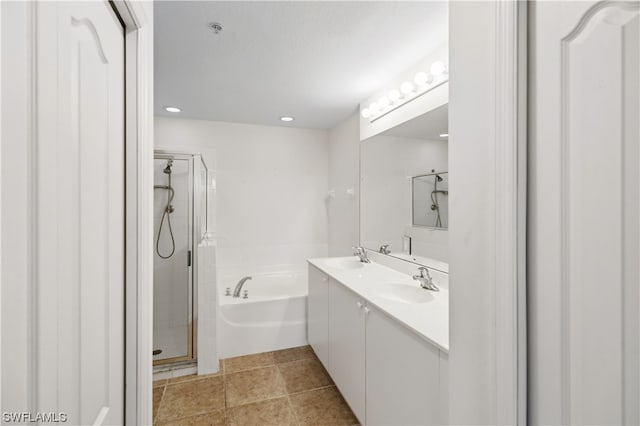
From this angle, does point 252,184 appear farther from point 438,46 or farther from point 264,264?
point 438,46

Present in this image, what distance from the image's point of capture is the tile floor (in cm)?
186

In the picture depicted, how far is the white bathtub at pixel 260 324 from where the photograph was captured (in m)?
2.64

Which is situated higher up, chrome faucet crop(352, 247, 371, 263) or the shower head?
the shower head

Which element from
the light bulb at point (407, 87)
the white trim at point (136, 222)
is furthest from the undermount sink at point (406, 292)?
the light bulb at point (407, 87)

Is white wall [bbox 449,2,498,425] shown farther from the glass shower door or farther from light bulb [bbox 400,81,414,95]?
the glass shower door

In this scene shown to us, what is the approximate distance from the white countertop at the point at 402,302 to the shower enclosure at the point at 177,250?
3.49 ft

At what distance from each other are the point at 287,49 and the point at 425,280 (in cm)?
174

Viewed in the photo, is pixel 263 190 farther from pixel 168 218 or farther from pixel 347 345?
pixel 347 345

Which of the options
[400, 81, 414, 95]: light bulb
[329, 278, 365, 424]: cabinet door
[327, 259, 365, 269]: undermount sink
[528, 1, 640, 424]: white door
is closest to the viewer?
[528, 1, 640, 424]: white door

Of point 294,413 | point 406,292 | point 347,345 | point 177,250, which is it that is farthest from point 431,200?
point 177,250

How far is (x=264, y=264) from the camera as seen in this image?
3.61m

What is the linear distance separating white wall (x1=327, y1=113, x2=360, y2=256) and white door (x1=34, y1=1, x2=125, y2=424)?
240 cm

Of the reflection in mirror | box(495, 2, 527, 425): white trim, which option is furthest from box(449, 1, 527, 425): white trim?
the reflection in mirror

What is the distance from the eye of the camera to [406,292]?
6.17 feet
